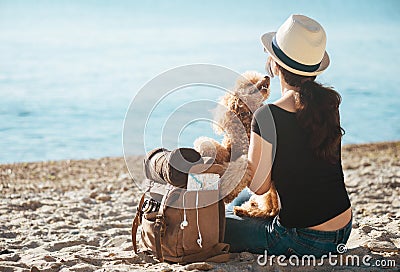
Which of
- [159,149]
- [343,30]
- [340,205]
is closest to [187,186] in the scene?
[159,149]

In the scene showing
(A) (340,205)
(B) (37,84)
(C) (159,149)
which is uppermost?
(C) (159,149)

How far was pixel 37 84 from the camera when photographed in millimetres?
17375

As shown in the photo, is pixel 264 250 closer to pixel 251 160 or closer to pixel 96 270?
pixel 251 160

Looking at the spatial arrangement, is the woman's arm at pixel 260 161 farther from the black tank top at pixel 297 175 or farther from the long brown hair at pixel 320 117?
the long brown hair at pixel 320 117

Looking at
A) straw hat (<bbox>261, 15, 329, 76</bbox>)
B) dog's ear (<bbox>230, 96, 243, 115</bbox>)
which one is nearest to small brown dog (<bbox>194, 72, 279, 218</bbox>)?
dog's ear (<bbox>230, 96, 243, 115</bbox>)

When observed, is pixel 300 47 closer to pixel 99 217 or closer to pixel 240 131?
pixel 240 131

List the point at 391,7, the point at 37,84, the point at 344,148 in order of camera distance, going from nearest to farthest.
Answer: the point at 344,148 → the point at 37,84 → the point at 391,7

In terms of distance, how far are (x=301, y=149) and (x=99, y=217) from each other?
2459 mm

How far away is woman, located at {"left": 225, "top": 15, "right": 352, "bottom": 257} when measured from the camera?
2988 millimetres

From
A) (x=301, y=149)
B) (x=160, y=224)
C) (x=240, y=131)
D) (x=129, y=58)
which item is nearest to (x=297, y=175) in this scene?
(x=301, y=149)

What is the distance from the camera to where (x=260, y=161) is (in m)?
3.05

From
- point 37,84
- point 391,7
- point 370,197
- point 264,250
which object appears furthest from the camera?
point 391,7

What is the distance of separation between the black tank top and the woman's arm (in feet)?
0.09

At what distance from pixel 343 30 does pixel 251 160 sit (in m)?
31.9
